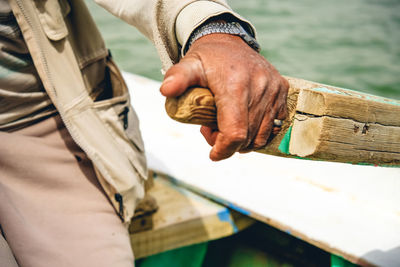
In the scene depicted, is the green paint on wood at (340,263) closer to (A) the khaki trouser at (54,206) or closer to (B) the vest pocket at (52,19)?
(A) the khaki trouser at (54,206)

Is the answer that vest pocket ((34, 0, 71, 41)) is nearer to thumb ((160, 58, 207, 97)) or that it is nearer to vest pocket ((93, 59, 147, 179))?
vest pocket ((93, 59, 147, 179))

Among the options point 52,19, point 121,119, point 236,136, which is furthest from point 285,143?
point 52,19

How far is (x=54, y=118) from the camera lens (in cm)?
114

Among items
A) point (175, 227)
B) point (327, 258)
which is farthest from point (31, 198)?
point (327, 258)

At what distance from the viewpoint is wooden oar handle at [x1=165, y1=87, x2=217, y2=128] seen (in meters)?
0.67

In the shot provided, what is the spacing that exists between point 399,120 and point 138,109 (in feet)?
6.30

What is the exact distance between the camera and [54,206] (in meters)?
1.06

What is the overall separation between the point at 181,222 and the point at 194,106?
37.3 inches

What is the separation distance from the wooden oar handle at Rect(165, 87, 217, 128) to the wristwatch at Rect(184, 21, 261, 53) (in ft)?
0.70

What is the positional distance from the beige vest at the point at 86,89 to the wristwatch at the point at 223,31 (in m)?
0.48

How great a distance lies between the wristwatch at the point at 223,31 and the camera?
2.70 feet

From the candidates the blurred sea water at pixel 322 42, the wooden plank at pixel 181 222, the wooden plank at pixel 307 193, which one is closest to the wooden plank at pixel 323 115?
the wooden plank at pixel 307 193

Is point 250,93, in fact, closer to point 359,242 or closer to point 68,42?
point 68,42

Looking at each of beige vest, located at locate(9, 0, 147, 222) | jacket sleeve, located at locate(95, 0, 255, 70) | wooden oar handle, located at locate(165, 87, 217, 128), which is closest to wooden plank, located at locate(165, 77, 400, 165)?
wooden oar handle, located at locate(165, 87, 217, 128)
